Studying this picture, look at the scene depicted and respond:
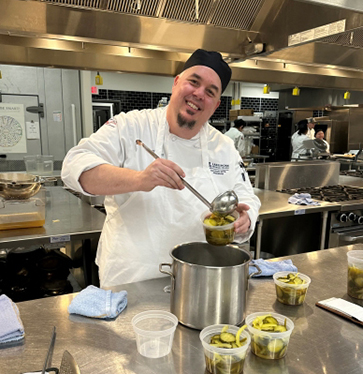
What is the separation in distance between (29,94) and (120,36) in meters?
3.82

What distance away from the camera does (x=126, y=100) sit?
960cm

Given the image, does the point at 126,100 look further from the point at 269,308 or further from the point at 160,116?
the point at 269,308

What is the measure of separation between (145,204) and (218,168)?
43 cm

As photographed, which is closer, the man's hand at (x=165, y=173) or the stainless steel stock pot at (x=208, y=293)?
the stainless steel stock pot at (x=208, y=293)

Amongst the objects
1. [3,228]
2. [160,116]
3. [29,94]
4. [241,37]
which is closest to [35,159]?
[29,94]

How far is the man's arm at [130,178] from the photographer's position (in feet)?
4.26

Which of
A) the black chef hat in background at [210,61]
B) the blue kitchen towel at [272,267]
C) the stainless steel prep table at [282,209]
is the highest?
the black chef hat in background at [210,61]

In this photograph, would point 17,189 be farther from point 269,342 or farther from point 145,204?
point 269,342

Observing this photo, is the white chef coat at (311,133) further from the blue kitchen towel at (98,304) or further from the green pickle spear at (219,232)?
the blue kitchen towel at (98,304)

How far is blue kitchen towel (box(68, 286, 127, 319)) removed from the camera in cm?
119

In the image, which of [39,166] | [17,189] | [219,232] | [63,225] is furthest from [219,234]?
[39,166]

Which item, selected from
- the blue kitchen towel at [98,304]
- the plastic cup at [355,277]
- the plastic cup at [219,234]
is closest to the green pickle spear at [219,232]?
the plastic cup at [219,234]

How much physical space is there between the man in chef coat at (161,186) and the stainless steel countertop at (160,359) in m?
0.25

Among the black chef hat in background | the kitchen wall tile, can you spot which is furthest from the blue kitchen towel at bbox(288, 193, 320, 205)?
the kitchen wall tile
